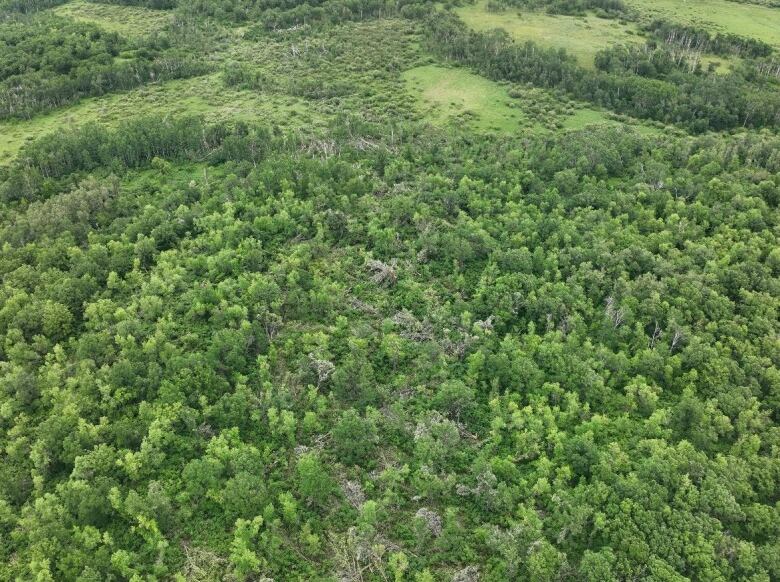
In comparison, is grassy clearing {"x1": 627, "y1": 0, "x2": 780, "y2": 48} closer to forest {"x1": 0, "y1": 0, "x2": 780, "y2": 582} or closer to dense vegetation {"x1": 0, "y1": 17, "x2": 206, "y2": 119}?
forest {"x1": 0, "y1": 0, "x2": 780, "y2": 582}

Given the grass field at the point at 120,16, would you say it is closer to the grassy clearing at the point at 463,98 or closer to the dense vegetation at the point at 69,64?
the dense vegetation at the point at 69,64

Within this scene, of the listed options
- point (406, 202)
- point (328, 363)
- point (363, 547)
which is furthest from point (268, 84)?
point (363, 547)

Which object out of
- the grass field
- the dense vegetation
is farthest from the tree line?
the grass field

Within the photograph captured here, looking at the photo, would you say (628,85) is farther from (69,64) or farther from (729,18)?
(69,64)

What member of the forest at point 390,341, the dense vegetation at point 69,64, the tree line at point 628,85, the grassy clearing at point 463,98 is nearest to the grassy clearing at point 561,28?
the tree line at point 628,85

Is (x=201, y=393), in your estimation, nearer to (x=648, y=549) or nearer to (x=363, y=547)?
(x=363, y=547)

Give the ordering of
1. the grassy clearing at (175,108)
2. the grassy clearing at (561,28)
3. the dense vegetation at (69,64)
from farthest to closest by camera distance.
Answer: the grassy clearing at (561,28)
the dense vegetation at (69,64)
the grassy clearing at (175,108)
